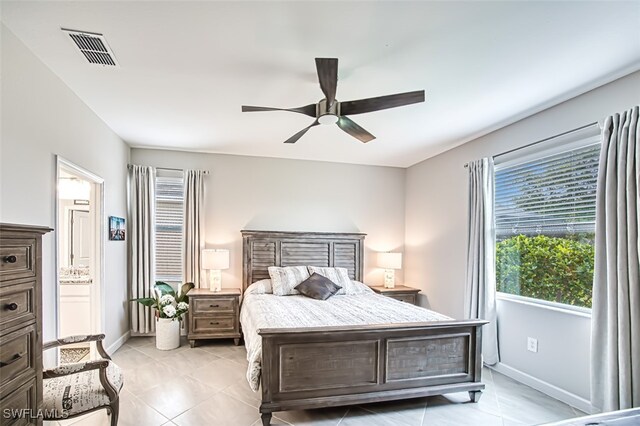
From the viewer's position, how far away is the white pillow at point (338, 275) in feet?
15.6

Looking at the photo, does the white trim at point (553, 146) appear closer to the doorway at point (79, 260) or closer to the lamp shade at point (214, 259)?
the lamp shade at point (214, 259)

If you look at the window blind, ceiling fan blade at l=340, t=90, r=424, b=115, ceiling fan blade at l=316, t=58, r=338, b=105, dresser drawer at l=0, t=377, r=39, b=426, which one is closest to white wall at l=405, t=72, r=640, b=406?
the window blind

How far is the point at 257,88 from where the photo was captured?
9.27 feet

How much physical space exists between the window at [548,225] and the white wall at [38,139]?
4324mm

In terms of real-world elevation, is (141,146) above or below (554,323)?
above

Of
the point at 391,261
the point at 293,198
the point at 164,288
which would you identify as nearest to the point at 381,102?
the point at 293,198

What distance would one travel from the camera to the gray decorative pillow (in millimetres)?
4309

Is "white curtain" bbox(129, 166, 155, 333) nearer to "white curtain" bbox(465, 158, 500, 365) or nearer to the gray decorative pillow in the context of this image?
the gray decorative pillow

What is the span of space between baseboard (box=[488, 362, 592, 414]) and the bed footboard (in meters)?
0.74

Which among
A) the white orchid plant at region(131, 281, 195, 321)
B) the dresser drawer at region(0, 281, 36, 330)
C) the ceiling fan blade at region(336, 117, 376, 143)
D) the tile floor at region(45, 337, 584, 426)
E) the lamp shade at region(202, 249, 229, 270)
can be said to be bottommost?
the tile floor at region(45, 337, 584, 426)

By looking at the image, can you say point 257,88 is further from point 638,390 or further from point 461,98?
point 638,390

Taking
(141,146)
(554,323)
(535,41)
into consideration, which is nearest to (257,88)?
(535,41)

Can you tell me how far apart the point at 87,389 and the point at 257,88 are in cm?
251

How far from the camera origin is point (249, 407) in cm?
280
